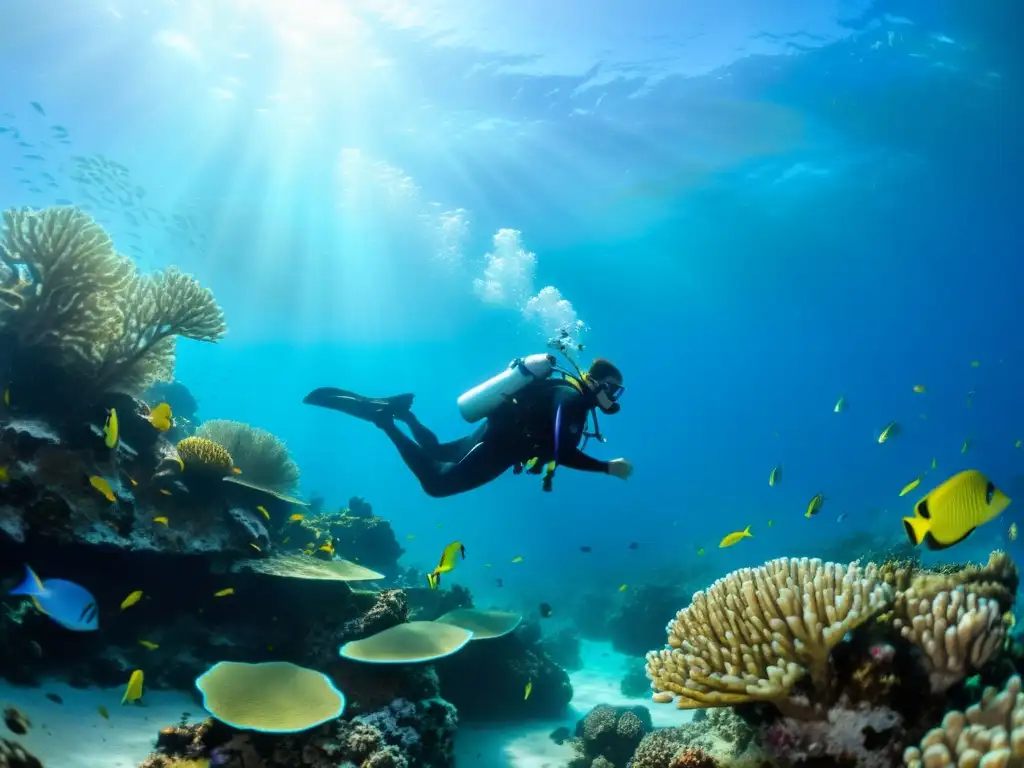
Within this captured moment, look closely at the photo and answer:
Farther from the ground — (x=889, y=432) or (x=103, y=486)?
(x=889, y=432)

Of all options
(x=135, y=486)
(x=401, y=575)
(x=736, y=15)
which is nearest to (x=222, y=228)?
(x=401, y=575)

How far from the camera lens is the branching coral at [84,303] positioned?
6.45 m

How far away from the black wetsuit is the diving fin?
259 millimetres

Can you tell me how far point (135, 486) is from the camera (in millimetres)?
6457

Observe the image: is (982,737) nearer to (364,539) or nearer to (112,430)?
(112,430)

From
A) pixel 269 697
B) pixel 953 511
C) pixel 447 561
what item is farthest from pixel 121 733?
pixel 953 511

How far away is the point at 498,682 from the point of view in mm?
9008

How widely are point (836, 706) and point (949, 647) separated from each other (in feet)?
2.08

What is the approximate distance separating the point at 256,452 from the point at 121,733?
4.30 meters

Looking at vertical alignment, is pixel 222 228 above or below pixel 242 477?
above

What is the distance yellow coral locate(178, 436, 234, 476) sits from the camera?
6820 mm

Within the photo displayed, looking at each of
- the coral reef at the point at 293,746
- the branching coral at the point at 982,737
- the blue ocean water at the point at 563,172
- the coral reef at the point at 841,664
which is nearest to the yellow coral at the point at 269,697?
the coral reef at the point at 293,746

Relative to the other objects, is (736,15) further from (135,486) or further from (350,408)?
(135,486)

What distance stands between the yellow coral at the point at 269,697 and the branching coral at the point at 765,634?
299 cm
